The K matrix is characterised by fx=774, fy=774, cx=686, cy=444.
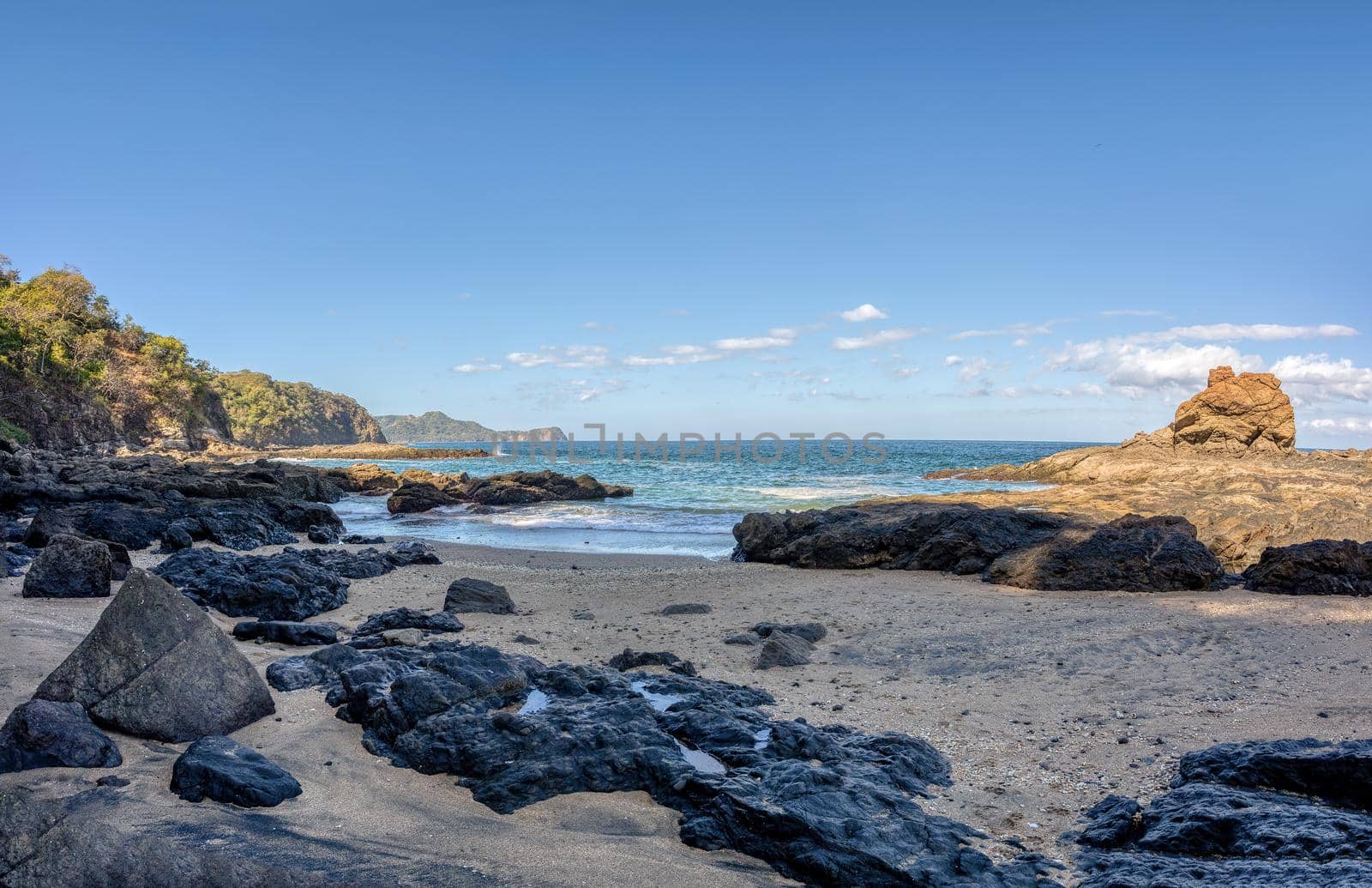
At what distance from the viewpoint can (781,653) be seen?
7.58 m

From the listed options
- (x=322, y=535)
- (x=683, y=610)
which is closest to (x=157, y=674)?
(x=683, y=610)

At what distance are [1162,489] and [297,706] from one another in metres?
22.4

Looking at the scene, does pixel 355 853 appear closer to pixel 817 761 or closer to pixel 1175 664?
pixel 817 761

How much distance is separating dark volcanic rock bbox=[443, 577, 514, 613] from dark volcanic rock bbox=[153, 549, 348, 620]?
1375 millimetres

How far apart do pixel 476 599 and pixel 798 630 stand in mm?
4130

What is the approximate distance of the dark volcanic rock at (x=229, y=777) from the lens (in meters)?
3.66

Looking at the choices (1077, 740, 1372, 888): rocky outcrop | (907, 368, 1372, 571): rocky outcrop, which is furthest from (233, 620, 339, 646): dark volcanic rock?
(907, 368, 1372, 571): rocky outcrop

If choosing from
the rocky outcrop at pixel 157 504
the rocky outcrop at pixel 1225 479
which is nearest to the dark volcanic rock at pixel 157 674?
the rocky outcrop at pixel 157 504

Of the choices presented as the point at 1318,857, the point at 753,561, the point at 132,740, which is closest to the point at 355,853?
the point at 132,740

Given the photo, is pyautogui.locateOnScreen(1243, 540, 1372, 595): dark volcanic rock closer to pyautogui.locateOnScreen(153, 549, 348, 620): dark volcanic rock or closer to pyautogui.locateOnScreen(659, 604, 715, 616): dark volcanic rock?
pyautogui.locateOnScreen(659, 604, 715, 616): dark volcanic rock

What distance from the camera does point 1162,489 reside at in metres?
21.2

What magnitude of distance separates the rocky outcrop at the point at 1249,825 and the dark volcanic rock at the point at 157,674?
4719 millimetres

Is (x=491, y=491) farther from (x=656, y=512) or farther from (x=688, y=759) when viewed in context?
(x=688, y=759)

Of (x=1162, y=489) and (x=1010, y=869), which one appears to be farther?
(x=1162, y=489)
